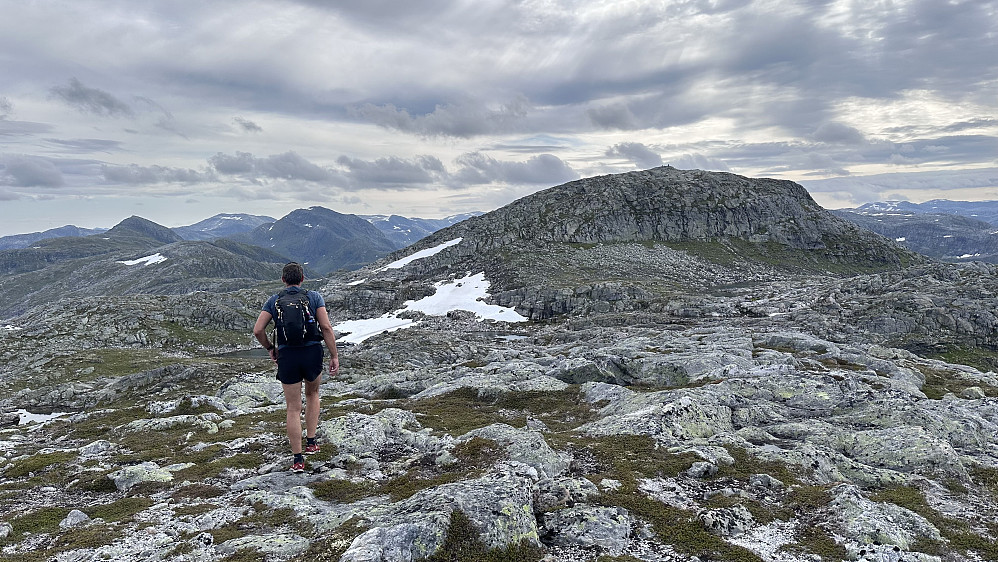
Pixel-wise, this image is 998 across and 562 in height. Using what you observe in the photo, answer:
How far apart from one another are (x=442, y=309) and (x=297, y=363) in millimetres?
108074

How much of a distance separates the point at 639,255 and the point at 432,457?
523 ft

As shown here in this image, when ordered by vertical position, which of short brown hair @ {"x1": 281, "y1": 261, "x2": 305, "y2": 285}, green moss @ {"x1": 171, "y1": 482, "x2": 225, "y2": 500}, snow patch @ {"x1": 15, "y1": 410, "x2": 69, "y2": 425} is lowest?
snow patch @ {"x1": 15, "y1": 410, "x2": 69, "y2": 425}

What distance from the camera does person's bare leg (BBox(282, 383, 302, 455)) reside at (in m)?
14.2

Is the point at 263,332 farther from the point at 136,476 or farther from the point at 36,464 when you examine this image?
the point at 36,464

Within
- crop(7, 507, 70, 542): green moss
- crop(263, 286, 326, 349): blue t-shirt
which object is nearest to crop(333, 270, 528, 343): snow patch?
crop(7, 507, 70, 542): green moss

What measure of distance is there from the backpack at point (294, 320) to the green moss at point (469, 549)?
6825mm

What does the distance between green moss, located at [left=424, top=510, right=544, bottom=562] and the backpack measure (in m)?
6.83

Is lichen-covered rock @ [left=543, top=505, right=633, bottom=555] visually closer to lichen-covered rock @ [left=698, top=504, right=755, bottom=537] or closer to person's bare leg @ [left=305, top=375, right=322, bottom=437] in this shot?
lichen-covered rock @ [left=698, top=504, right=755, bottom=537]

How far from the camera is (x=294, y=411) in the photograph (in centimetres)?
1470

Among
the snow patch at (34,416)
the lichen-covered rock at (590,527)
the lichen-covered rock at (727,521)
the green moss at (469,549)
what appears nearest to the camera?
the green moss at (469,549)

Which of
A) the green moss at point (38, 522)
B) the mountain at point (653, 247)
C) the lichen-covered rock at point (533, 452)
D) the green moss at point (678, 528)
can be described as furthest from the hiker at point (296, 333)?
Result: the mountain at point (653, 247)

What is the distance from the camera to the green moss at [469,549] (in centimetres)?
926

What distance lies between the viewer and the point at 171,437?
24891mm

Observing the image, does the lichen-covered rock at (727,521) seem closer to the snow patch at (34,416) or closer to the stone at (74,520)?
the stone at (74,520)
